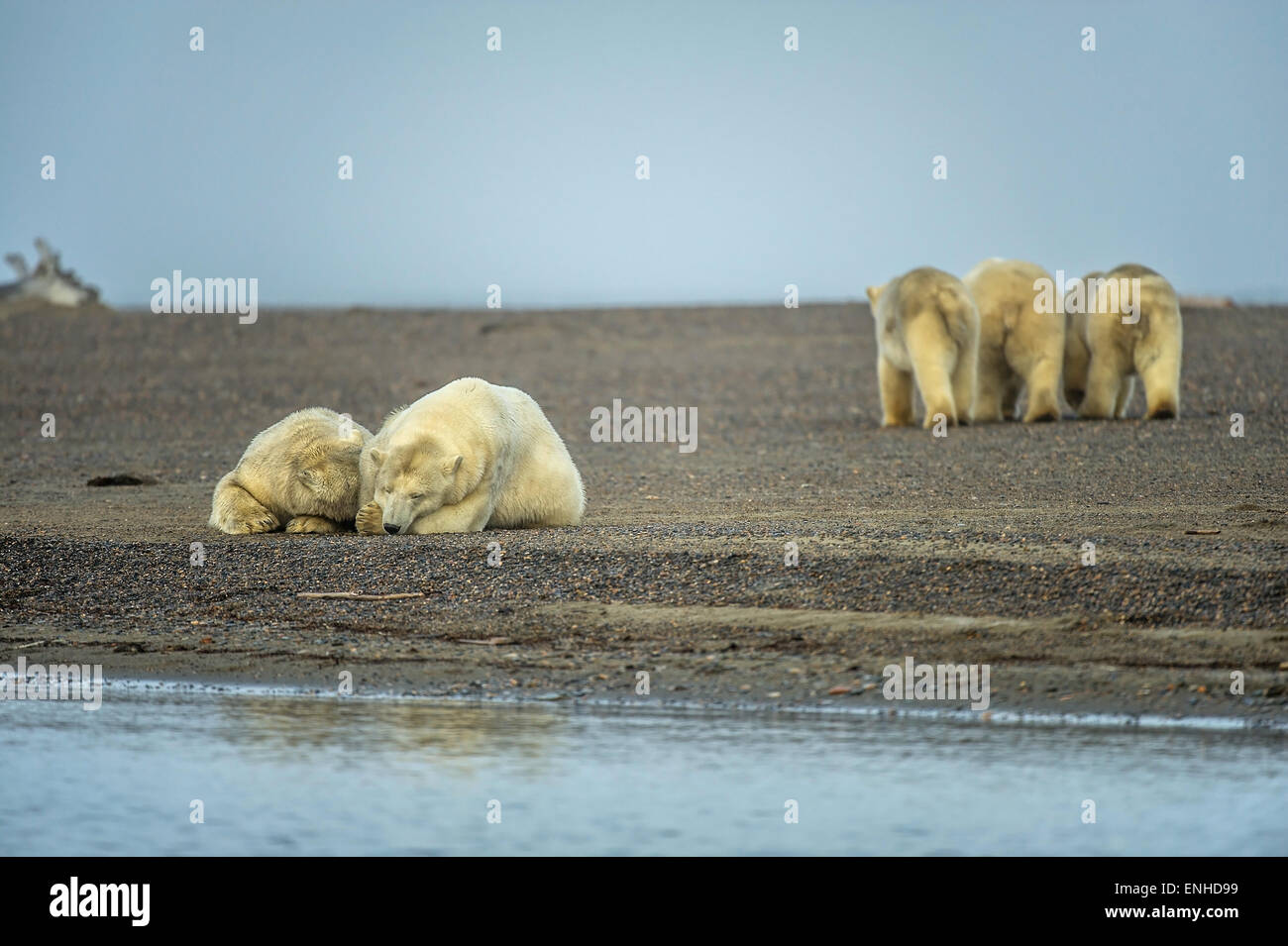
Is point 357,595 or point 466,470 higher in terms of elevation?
point 466,470

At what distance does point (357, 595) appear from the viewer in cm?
1017

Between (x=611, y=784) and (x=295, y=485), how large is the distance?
6.10 metres

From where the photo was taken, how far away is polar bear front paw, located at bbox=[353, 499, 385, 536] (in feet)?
38.6

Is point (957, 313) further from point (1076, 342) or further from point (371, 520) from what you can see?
point (371, 520)

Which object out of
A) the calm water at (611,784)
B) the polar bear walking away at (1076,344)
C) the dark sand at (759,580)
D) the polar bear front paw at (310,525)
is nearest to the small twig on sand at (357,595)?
the dark sand at (759,580)

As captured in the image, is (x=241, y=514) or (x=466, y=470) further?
(x=241, y=514)

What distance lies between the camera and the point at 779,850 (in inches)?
240

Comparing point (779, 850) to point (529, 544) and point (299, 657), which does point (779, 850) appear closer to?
point (299, 657)

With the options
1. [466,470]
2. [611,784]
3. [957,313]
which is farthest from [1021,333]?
[611,784]

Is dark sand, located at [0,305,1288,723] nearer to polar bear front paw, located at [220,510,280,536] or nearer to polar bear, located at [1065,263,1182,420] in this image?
polar bear front paw, located at [220,510,280,536]

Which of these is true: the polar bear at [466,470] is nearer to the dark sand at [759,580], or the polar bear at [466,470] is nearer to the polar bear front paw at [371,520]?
the polar bear front paw at [371,520]

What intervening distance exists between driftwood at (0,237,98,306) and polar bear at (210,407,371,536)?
29.5 meters

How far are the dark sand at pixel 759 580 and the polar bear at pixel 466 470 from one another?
24 cm

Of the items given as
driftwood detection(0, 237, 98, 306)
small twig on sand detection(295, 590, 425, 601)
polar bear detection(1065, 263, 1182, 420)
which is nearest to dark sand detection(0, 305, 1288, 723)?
small twig on sand detection(295, 590, 425, 601)
